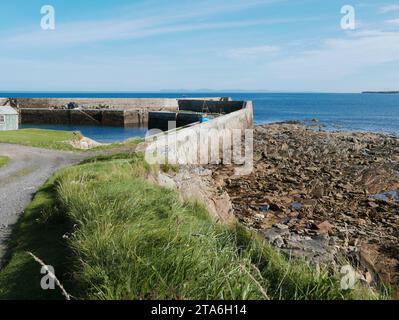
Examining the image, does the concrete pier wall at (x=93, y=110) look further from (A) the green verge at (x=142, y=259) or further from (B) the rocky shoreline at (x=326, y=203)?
(A) the green verge at (x=142, y=259)

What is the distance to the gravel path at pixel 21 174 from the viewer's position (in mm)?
10102

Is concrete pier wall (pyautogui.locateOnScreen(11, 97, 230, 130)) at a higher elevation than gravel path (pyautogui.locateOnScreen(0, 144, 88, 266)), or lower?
A: higher

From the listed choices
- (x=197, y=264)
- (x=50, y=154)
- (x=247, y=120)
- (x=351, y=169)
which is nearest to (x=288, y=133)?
(x=247, y=120)

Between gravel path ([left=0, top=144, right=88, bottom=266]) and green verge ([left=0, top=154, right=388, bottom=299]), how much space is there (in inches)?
49.4

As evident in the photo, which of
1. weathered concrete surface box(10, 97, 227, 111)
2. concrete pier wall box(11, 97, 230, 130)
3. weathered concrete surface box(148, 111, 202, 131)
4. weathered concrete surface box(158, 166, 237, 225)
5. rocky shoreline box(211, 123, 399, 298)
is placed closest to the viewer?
rocky shoreline box(211, 123, 399, 298)

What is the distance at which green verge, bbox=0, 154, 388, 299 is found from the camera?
4.83 meters

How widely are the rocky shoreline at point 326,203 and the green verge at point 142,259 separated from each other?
1.72m

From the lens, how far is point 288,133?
42.3m

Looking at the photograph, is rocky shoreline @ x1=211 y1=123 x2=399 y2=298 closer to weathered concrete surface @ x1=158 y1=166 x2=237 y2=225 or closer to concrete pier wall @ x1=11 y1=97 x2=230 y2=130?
weathered concrete surface @ x1=158 y1=166 x2=237 y2=225

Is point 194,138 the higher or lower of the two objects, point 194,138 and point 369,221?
the higher

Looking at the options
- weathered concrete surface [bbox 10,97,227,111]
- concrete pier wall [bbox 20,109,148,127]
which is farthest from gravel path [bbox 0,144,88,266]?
weathered concrete surface [bbox 10,97,227,111]

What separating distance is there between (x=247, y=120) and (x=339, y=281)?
41605mm
